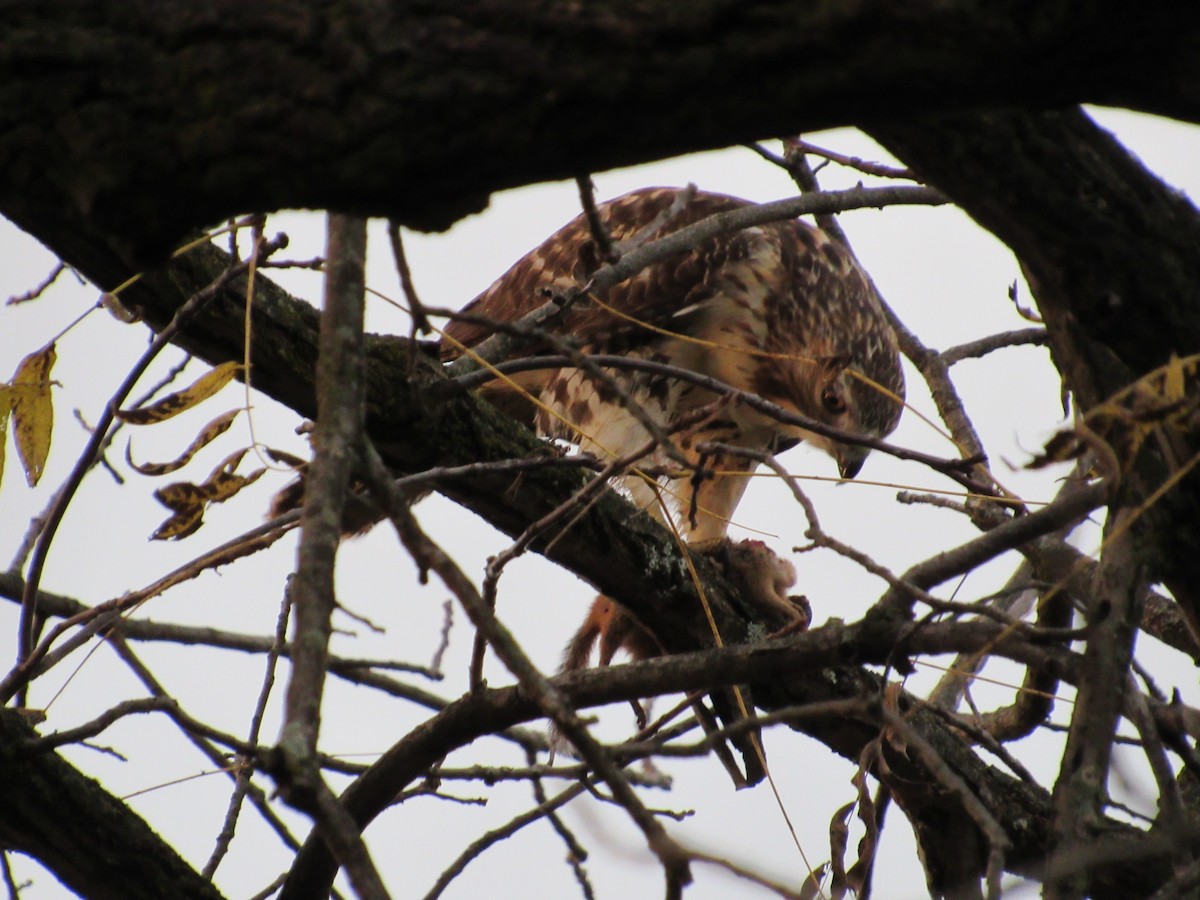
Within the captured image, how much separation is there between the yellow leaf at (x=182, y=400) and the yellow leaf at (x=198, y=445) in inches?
1.9

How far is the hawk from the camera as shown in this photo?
4.38 metres

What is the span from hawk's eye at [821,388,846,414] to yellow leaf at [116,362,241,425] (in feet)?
8.84

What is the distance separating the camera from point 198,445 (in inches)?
78.8

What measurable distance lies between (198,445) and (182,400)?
10 cm

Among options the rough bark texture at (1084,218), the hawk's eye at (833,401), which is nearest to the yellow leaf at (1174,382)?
the rough bark texture at (1084,218)

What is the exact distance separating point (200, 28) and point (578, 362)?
24.4 inches

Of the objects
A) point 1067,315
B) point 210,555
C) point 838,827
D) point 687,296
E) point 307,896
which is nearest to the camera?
point 1067,315

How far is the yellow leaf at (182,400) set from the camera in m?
2.03

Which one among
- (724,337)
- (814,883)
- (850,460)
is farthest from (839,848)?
(724,337)

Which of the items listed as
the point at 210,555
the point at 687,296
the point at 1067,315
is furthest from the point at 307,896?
the point at 687,296

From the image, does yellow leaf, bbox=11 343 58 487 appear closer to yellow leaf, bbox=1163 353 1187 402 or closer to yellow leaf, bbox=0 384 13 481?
yellow leaf, bbox=0 384 13 481

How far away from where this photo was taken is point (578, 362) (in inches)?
68.1

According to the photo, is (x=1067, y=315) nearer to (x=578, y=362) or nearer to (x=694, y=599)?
(x=578, y=362)

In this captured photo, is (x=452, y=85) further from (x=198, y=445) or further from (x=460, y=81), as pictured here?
(x=198, y=445)
